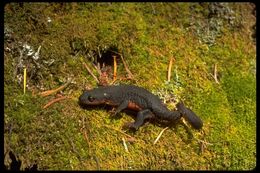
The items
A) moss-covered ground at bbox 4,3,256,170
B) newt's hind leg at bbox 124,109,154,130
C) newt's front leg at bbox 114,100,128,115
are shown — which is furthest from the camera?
newt's front leg at bbox 114,100,128,115

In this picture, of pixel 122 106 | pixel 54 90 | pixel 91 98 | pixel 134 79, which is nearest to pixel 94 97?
pixel 91 98

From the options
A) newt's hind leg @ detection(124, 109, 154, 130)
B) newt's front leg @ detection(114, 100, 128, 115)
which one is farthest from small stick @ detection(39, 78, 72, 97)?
newt's hind leg @ detection(124, 109, 154, 130)

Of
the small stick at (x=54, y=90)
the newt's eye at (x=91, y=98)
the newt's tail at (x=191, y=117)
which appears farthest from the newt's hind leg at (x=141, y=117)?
the small stick at (x=54, y=90)

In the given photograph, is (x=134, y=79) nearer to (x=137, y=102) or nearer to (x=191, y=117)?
(x=137, y=102)

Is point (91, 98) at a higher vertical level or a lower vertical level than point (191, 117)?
higher

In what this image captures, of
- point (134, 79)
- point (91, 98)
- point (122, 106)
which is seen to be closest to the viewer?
point (91, 98)

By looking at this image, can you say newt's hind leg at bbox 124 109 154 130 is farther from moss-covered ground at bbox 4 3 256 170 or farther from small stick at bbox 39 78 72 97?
small stick at bbox 39 78 72 97
